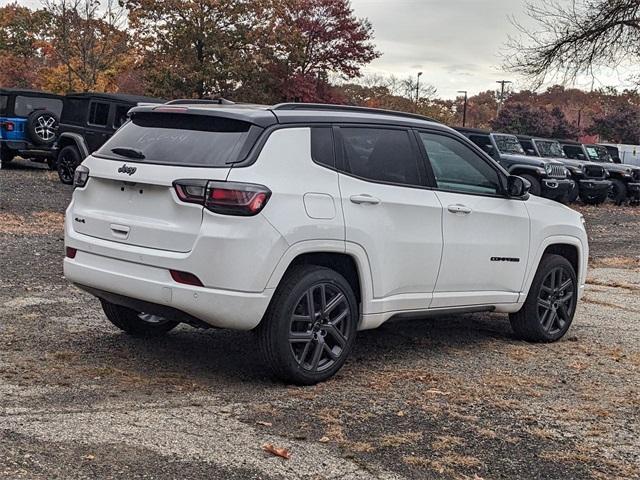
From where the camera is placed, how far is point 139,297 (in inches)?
210

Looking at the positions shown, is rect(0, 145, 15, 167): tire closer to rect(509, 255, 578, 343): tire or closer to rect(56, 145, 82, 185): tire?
rect(56, 145, 82, 185): tire

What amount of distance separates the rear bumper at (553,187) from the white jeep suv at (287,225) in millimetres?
16011

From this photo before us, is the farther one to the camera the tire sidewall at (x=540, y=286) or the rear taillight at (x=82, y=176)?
the tire sidewall at (x=540, y=286)

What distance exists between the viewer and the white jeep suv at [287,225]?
5.11 m

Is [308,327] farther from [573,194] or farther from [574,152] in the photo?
[574,152]

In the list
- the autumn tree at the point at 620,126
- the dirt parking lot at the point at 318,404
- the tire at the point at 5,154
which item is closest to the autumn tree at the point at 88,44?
the tire at the point at 5,154

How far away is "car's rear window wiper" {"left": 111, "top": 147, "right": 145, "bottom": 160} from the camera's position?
5556 millimetres

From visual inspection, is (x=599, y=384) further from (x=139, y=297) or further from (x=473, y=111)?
(x=473, y=111)

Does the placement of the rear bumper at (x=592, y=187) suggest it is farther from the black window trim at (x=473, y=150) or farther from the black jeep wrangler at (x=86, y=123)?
the black window trim at (x=473, y=150)

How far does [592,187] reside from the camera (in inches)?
969

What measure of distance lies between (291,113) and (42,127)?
53.1ft

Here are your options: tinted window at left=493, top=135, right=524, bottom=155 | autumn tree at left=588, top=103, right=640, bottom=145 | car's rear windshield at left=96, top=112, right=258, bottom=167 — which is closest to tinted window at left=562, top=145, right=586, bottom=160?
tinted window at left=493, top=135, right=524, bottom=155

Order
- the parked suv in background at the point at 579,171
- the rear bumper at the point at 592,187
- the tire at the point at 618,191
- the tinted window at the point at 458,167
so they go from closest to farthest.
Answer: the tinted window at the point at 458,167, the parked suv in background at the point at 579,171, the rear bumper at the point at 592,187, the tire at the point at 618,191

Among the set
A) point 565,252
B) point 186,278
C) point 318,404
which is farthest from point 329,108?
point 565,252
